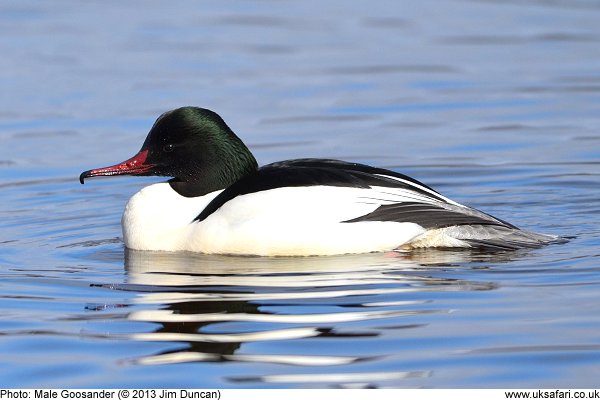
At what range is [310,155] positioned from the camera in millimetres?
12883

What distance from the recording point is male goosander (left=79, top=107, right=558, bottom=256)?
8969mm

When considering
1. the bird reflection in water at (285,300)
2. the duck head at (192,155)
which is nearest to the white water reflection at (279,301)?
the bird reflection in water at (285,300)

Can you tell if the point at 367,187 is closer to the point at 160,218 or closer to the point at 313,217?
the point at 313,217

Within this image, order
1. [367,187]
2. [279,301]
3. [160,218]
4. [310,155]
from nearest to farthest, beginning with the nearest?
[279,301]
[367,187]
[160,218]
[310,155]

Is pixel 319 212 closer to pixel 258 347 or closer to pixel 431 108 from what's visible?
pixel 258 347

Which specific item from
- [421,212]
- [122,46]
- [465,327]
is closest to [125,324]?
[465,327]

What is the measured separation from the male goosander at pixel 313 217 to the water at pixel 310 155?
14cm

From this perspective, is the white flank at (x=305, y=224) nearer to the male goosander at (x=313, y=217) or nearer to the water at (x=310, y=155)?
the male goosander at (x=313, y=217)

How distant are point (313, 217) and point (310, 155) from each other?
13.0 ft

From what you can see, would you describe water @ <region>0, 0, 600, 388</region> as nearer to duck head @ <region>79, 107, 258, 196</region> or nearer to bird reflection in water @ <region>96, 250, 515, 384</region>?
bird reflection in water @ <region>96, 250, 515, 384</region>

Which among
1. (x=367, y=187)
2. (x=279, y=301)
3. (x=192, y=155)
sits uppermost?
(x=192, y=155)

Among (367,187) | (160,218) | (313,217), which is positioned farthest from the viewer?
(160,218)

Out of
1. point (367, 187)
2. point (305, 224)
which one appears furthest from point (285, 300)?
point (367, 187)

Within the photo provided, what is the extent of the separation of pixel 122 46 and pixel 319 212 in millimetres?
9126
